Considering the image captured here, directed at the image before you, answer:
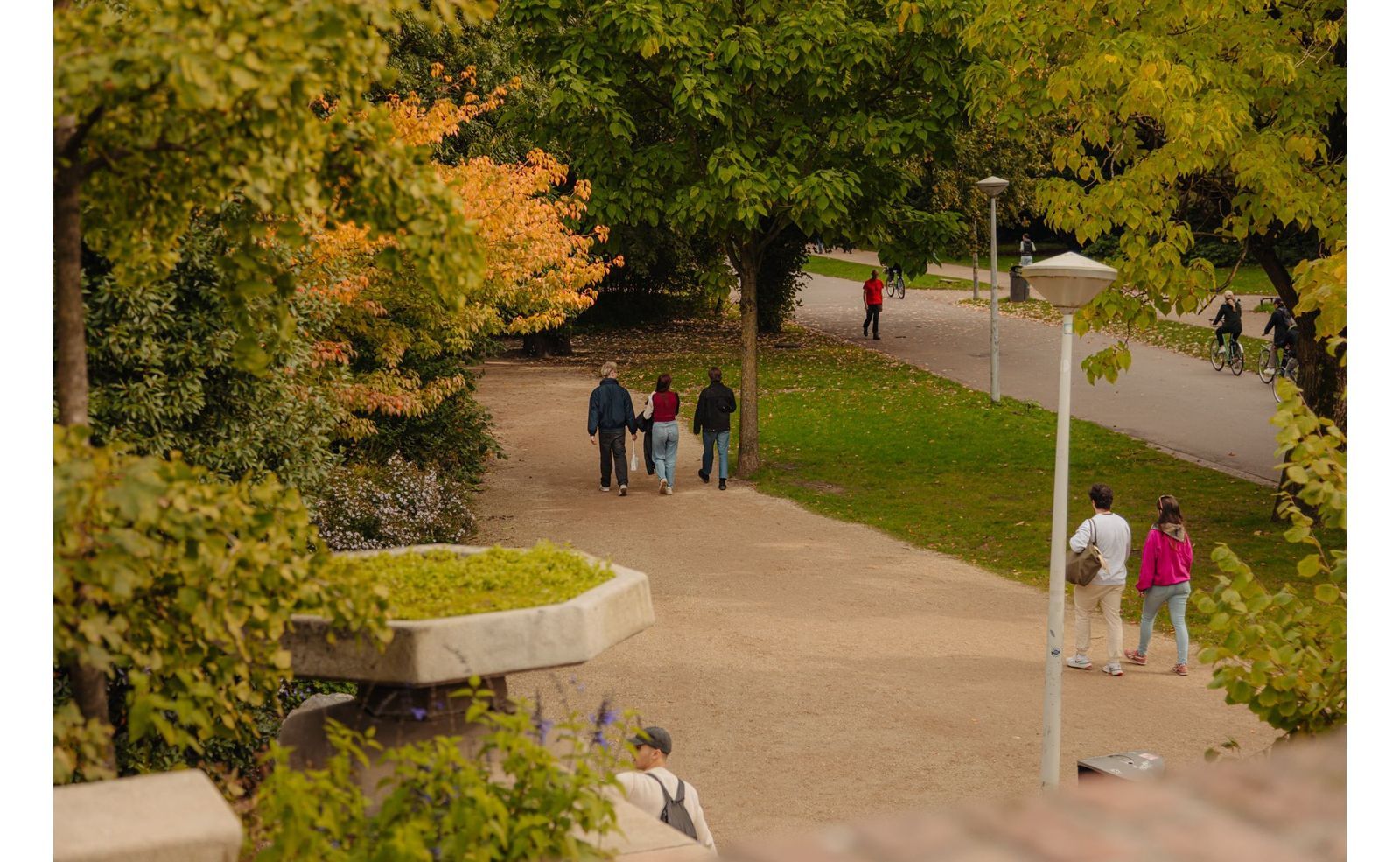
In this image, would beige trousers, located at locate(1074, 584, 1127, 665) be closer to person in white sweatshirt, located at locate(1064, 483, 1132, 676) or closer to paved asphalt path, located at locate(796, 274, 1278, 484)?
person in white sweatshirt, located at locate(1064, 483, 1132, 676)

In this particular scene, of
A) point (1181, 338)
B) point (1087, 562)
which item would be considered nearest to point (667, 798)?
point (1087, 562)

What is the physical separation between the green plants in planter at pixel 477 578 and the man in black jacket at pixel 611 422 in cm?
1160

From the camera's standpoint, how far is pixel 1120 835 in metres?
3.51

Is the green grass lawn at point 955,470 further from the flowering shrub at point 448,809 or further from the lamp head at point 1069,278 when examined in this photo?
Result: the flowering shrub at point 448,809

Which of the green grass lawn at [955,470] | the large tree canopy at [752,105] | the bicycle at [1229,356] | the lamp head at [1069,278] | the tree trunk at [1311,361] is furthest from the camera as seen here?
the bicycle at [1229,356]

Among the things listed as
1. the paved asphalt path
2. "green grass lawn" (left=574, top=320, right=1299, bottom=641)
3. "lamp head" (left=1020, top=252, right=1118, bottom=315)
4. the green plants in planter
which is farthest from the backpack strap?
the paved asphalt path

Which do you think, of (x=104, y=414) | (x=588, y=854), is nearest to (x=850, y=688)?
(x=104, y=414)

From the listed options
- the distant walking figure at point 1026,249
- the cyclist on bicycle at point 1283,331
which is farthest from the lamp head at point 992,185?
the distant walking figure at point 1026,249

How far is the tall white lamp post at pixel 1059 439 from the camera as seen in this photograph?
28.1ft

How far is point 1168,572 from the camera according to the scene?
36.2 ft

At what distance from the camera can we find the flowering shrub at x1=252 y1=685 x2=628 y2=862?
419 cm

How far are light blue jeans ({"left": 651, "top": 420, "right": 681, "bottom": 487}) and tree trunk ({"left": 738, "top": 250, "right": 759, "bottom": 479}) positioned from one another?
4.82 feet

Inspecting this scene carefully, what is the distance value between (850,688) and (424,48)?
15879 mm

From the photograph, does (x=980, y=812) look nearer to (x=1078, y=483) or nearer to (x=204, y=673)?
(x=204, y=673)
